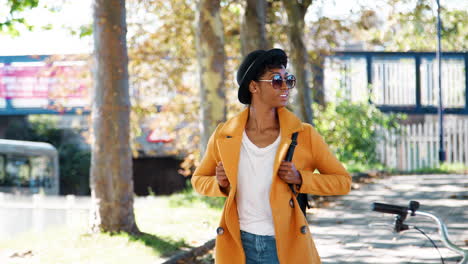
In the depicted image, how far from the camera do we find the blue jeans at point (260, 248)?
4.05m

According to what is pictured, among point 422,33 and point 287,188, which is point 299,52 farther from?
point 422,33

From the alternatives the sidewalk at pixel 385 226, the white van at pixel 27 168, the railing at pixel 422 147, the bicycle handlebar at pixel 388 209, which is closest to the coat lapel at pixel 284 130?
the bicycle handlebar at pixel 388 209

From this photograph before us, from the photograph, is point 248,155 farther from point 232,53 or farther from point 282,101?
point 232,53

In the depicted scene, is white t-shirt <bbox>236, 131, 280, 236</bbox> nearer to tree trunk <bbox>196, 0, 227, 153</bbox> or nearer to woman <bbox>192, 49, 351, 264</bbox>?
woman <bbox>192, 49, 351, 264</bbox>

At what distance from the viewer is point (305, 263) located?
4.06 metres

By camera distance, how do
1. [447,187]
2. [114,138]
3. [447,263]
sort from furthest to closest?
[447,187] → [114,138] → [447,263]

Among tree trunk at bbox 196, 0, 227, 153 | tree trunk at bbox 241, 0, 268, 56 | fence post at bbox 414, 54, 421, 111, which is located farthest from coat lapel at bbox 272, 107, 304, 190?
fence post at bbox 414, 54, 421, 111

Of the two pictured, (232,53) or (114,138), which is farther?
(232,53)

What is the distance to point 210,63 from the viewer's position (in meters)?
16.7

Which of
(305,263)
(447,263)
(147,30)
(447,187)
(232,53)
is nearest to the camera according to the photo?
(305,263)

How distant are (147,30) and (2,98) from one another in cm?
1683

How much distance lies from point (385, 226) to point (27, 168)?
22.5 meters

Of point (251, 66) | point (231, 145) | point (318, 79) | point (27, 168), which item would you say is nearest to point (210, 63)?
point (251, 66)

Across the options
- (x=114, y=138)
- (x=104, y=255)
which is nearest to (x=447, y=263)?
(x=104, y=255)
